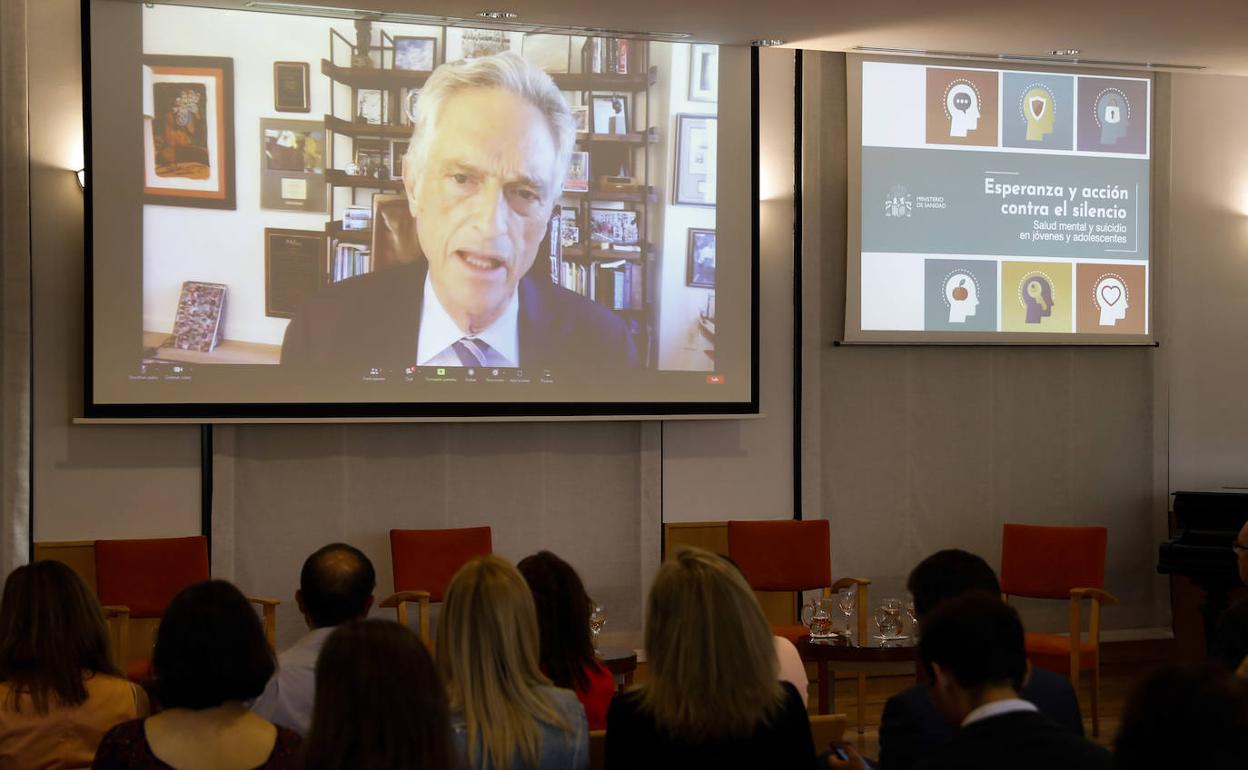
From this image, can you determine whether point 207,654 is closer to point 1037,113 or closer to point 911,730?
point 911,730

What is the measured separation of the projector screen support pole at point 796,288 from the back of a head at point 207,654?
16.3 ft

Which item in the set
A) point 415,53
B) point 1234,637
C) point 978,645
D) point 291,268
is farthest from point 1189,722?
point 415,53

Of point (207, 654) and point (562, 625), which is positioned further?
point (562, 625)

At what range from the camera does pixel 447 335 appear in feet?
20.7

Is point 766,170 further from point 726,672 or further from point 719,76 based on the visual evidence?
point 726,672

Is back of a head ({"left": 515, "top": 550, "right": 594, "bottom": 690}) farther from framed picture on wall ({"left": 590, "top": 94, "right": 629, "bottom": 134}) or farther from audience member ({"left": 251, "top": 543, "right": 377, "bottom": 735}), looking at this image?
framed picture on wall ({"left": 590, "top": 94, "right": 629, "bottom": 134})

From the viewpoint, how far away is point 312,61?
20.1 feet

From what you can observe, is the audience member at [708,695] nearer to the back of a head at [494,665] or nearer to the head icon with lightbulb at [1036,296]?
the back of a head at [494,665]

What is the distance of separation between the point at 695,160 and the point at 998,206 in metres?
1.85

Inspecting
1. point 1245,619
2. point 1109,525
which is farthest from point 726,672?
point 1109,525

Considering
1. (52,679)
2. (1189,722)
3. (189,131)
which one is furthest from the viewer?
(189,131)

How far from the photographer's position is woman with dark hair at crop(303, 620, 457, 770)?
1819 mm

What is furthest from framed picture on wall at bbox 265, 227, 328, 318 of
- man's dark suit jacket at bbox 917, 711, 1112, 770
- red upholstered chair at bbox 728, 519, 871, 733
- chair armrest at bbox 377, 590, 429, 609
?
man's dark suit jacket at bbox 917, 711, 1112, 770

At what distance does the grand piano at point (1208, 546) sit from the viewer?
21.1ft
